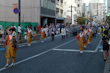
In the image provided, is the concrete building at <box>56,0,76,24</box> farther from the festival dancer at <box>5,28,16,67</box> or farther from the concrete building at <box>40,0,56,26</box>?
the festival dancer at <box>5,28,16,67</box>

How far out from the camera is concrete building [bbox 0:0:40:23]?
32.8 m

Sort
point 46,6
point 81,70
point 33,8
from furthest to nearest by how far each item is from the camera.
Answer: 1. point 46,6
2. point 33,8
3. point 81,70

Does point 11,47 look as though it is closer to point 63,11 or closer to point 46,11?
point 46,11

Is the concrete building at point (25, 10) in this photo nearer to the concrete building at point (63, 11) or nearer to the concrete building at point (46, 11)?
the concrete building at point (46, 11)

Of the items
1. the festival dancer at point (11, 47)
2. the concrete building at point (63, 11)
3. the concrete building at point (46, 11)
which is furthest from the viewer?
the concrete building at point (63, 11)

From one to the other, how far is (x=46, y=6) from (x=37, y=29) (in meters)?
9.88

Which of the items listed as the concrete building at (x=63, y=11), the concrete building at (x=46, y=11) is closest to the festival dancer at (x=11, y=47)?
the concrete building at (x=46, y=11)

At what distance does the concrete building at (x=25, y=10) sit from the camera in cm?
3275

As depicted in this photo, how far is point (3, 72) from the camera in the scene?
598 centimetres

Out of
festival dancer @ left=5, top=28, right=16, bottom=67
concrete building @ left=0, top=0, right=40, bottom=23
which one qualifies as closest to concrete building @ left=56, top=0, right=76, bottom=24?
concrete building @ left=0, top=0, right=40, bottom=23

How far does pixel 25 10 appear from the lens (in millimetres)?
33781

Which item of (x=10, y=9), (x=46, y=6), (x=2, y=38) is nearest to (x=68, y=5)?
(x=46, y=6)

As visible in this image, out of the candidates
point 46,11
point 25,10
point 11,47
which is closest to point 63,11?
point 46,11

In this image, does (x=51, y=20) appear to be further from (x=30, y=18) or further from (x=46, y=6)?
(x=30, y=18)
